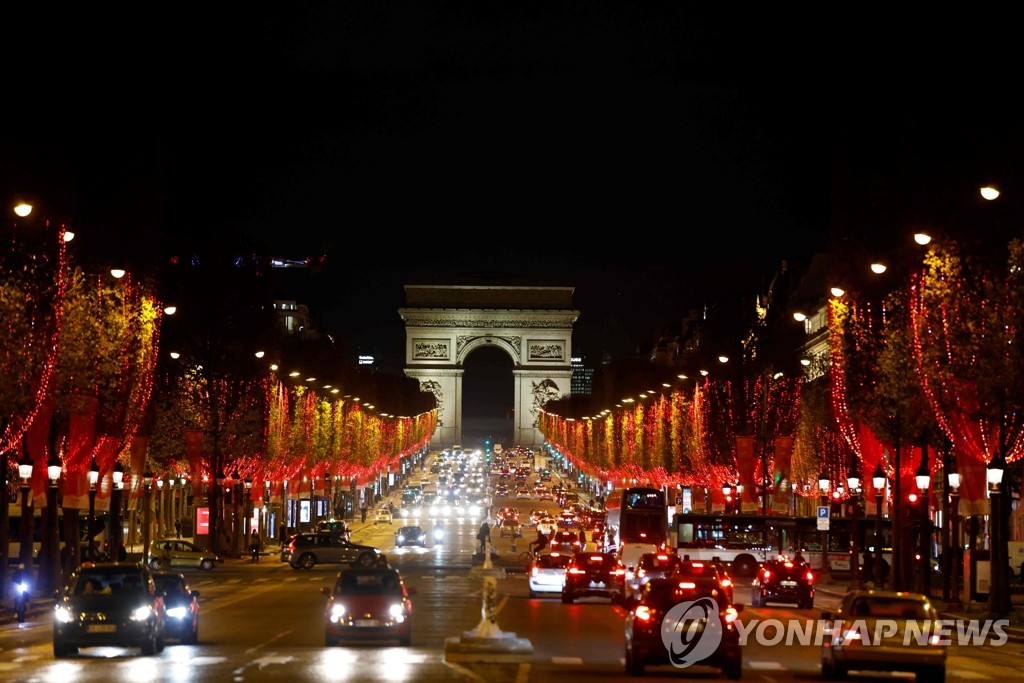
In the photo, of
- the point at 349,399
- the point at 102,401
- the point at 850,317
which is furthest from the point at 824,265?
the point at 102,401

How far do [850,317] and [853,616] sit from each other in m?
33.3

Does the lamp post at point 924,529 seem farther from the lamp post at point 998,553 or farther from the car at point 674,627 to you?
the car at point 674,627

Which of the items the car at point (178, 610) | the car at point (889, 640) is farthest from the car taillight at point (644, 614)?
the car at point (178, 610)

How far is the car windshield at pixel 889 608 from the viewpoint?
27.1m

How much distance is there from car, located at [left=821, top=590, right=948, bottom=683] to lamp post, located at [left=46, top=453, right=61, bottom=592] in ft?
91.9

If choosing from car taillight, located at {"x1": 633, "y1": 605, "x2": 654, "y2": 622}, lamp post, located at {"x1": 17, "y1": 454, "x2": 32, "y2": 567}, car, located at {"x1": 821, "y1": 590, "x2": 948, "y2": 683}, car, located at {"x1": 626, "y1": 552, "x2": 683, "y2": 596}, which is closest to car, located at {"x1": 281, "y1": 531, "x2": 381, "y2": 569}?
lamp post, located at {"x1": 17, "y1": 454, "x2": 32, "y2": 567}

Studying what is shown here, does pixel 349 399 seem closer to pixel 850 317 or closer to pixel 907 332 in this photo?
pixel 850 317

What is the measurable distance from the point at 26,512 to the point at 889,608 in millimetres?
36053

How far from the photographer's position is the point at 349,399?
459ft

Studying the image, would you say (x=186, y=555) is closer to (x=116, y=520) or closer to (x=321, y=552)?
(x=321, y=552)

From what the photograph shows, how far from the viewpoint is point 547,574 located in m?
54.3

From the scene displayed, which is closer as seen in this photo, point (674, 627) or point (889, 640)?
point (889, 640)

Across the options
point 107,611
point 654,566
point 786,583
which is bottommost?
point 786,583

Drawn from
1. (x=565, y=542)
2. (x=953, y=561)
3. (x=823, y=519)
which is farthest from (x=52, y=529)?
(x=823, y=519)
